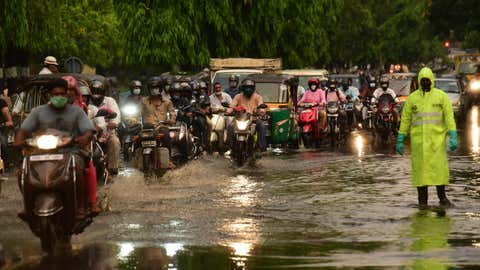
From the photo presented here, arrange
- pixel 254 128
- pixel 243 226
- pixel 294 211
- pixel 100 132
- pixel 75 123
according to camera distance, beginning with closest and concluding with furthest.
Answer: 1. pixel 75 123
2. pixel 243 226
3. pixel 294 211
4. pixel 100 132
5. pixel 254 128

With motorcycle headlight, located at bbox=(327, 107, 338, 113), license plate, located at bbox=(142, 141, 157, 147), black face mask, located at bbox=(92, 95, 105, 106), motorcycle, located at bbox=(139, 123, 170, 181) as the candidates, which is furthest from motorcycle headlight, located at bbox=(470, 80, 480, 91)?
black face mask, located at bbox=(92, 95, 105, 106)

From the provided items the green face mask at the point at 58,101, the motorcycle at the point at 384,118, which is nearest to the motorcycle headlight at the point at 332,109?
the motorcycle at the point at 384,118

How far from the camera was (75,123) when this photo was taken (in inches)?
503

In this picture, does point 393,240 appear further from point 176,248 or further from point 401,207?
point 401,207

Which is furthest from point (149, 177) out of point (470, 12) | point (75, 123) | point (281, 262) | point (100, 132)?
point (470, 12)

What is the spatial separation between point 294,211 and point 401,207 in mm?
1296

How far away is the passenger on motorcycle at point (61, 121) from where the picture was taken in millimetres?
12461

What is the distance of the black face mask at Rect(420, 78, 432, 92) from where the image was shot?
52.6 feet

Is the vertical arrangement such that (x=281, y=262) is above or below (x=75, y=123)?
below

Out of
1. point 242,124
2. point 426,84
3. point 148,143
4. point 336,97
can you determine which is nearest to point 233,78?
point 336,97

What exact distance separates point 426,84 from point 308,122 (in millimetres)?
14892

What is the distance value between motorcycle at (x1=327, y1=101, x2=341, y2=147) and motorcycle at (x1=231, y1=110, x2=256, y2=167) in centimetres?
786

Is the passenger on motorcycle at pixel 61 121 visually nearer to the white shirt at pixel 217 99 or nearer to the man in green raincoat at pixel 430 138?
the man in green raincoat at pixel 430 138

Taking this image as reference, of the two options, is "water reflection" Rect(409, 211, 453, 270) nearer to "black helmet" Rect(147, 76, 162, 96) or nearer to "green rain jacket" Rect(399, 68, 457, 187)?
"green rain jacket" Rect(399, 68, 457, 187)
